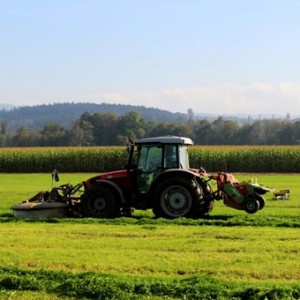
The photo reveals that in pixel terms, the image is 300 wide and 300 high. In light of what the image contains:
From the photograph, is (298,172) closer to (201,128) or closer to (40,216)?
(40,216)

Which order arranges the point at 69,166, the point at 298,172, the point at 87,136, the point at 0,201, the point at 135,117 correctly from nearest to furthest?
the point at 0,201
the point at 298,172
the point at 69,166
the point at 87,136
the point at 135,117

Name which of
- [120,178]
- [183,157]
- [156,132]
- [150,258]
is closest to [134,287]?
[150,258]

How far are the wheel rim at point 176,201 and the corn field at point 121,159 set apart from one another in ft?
113

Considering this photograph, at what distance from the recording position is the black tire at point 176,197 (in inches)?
666

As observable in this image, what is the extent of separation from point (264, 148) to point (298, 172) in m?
3.34

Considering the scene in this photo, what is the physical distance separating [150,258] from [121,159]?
4326 cm

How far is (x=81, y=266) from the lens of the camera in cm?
1022

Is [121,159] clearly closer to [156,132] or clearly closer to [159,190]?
[159,190]

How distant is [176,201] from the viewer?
1711 centimetres

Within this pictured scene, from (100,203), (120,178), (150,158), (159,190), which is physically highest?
(150,158)

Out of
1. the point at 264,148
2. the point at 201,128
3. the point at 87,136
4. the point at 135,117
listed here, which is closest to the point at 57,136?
the point at 87,136

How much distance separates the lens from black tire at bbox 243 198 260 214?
56.7 ft

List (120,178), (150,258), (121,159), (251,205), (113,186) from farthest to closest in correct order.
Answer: (121,159), (120,178), (113,186), (251,205), (150,258)

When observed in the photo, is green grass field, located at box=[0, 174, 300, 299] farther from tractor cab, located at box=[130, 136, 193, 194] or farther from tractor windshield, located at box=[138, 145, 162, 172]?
tractor windshield, located at box=[138, 145, 162, 172]
